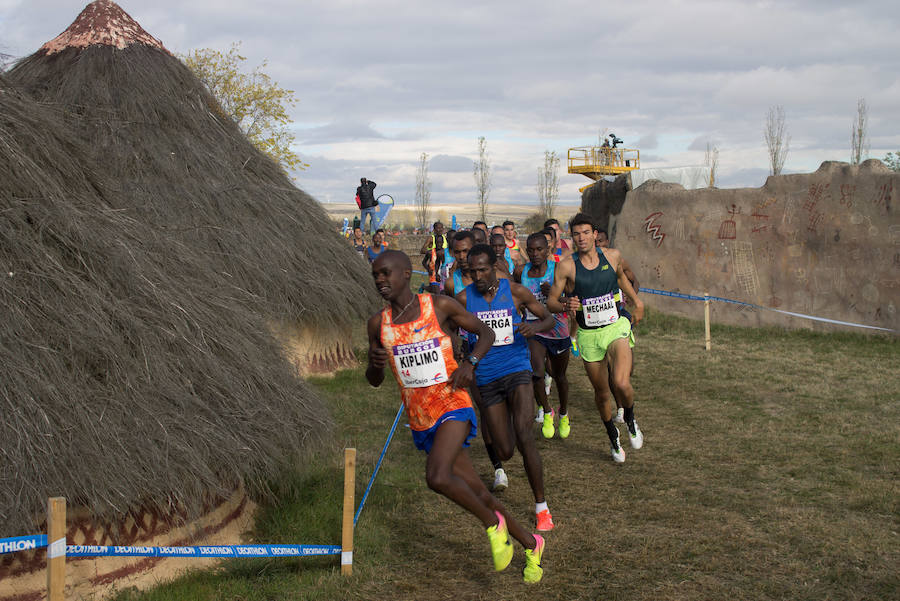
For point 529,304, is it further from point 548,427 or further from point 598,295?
point 548,427

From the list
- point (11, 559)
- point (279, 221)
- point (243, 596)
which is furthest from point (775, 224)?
point (11, 559)

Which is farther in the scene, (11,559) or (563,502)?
(563,502)

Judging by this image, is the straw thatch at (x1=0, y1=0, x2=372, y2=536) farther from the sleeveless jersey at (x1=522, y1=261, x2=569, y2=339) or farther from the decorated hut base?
the sleeveless jersey at (x1=522, y1=261, x2=569, y2=339)

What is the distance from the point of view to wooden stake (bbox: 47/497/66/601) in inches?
139

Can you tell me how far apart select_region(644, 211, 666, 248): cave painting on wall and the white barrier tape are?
14071 millimetres

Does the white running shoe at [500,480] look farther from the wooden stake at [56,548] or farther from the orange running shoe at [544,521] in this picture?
the wooden stake at [56,548]

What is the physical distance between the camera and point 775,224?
1402 cm

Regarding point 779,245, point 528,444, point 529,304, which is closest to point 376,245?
point 779,245

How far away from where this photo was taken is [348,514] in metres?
4.65

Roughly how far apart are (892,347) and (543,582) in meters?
9.48

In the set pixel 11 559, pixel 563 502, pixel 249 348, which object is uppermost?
pixel 249 348

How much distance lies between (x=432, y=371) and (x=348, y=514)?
96cm

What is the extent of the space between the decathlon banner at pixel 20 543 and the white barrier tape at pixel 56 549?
73 mm

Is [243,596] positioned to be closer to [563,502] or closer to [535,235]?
[563,502]
